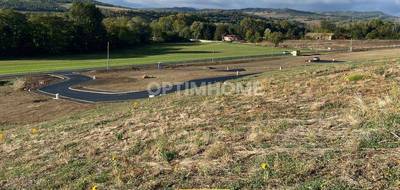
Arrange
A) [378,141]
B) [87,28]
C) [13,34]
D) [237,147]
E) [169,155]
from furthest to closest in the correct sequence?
[87,28] → [13,34] → [169,155] → [237,147] → [378,141]

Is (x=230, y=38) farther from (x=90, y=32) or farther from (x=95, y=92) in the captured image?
(x=95, y=92)

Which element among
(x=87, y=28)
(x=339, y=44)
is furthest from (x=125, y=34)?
(x=339, y=44)

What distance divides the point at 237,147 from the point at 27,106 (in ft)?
104

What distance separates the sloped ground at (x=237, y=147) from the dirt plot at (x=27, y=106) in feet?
Result: 58.0

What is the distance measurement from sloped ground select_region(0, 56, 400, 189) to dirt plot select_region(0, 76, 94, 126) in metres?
17.7

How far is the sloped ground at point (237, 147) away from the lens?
7.78 metres

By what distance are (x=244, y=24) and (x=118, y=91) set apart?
428 feet

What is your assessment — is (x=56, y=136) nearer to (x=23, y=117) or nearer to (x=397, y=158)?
(x=397, y=158)

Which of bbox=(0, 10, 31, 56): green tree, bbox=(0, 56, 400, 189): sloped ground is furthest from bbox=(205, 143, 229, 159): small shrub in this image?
bbox=(0, 10, 31, 56): green tree

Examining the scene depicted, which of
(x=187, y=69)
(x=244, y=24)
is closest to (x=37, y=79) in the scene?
(x=187, y=69)

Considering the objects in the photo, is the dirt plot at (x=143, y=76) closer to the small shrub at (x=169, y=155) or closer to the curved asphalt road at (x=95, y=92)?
the curved asphalt road at (x=95, y=92)

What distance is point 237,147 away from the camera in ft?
31.0

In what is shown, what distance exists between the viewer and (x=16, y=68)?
227ft

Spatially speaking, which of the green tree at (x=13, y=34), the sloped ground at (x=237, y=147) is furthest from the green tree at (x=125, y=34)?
the sloped ground at (x=237, y=147)
